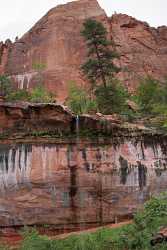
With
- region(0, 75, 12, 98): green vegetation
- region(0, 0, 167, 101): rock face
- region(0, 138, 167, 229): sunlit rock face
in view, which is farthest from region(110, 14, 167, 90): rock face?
region(0, 138, 167, 229): sunlit rock face

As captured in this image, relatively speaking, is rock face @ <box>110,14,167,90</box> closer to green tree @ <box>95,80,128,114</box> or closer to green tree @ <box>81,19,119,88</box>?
green tree @ <box>81,19,119,88</box>

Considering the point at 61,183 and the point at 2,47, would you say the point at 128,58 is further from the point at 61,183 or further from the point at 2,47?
the point at 61,183

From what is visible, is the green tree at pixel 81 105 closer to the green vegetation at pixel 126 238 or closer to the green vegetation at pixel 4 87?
the green vegetation at pixel 4 87

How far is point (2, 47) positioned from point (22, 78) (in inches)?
307

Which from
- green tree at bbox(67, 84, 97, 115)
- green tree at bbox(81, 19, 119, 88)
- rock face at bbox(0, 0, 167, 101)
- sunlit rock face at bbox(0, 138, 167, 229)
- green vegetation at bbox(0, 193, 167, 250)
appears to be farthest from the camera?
rock face at bbox(0, 0, 167, 101)

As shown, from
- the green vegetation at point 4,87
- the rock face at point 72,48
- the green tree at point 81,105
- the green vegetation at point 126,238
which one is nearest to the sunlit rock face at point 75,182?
the green vegetation at point 126,238

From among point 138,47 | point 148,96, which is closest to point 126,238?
Answer: point 148,96

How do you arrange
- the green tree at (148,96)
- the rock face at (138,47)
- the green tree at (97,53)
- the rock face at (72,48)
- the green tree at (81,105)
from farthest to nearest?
the rock face at (138,47) < the rock face at (72,48) < the green tree at (148,96) < the green tree at (97,53) < the green tree at (81,105)

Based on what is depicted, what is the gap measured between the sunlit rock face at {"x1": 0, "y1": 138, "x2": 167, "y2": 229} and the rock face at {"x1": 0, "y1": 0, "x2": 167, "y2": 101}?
22.5 m

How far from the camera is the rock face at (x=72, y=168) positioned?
23.3m

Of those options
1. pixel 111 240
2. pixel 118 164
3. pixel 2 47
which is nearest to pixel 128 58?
pixel 2 47

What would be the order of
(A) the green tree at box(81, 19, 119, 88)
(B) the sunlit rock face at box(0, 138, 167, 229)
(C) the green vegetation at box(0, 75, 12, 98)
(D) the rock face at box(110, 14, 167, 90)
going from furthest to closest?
(D) the rock face at box(110, 14, 167, 90), (C) the green vegetation at box(0, 75, 12, 98), (A) the green tree at box(81, 19, 119, 88), (B) the sunlit rock face at box(0, 138, 167, 229)

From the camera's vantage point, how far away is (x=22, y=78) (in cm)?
4772

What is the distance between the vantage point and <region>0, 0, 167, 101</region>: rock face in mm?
47450
